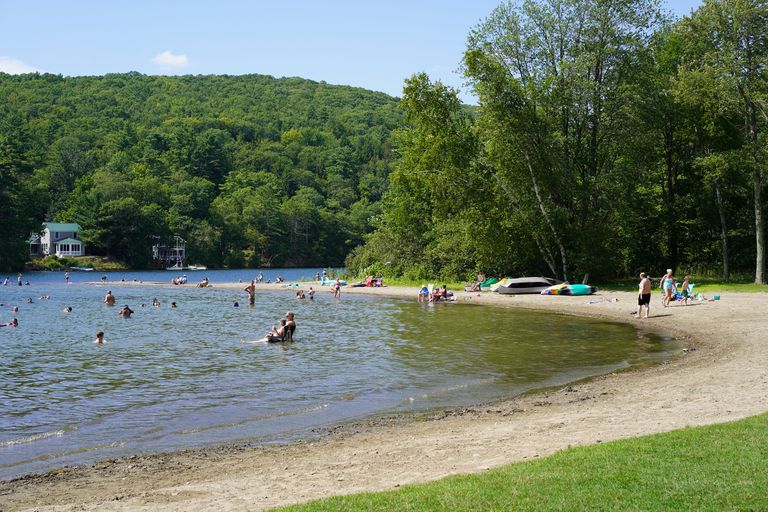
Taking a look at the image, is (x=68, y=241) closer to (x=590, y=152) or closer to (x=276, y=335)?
(x=590, y=152)

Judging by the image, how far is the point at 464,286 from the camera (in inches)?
2178

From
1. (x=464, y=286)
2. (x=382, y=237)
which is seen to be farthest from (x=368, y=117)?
(x=464, y=286)

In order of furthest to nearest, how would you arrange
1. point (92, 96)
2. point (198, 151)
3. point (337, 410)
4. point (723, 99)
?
point (92, 96), point (198, 151), point (723, 99), point (337, 410)

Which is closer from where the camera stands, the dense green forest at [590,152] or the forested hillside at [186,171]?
the dense green forest at [590,152]

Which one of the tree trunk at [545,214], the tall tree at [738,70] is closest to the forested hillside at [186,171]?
the tree trunk at [545,214]

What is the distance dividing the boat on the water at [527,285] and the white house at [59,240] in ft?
330

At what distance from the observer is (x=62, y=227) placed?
12862 cm

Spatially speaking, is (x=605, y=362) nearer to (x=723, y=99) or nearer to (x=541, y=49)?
(x=723, y=99)

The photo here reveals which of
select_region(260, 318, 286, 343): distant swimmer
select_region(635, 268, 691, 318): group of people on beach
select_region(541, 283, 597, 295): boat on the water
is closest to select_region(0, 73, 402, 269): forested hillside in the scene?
select_region(541, 283, 597, 295): boat on the water

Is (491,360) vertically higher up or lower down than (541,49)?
lower down

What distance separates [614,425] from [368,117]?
621ft

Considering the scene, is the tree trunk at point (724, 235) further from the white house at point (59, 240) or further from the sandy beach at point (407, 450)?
the white house at point (59, 240)

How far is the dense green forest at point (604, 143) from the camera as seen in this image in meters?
43.1

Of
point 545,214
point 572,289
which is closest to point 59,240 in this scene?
point 545,214
